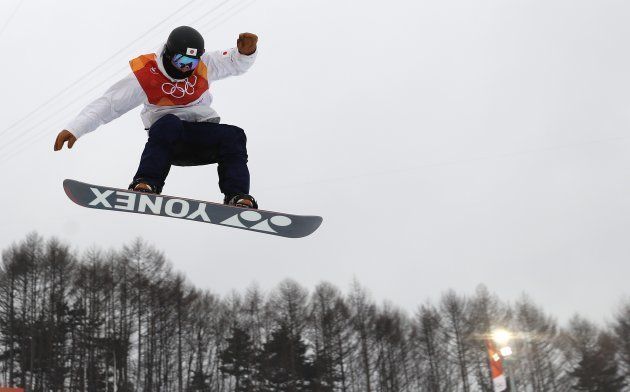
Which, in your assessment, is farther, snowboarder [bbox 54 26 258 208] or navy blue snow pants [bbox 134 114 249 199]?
navy blue snow pants [bbox 134 114 249 199]

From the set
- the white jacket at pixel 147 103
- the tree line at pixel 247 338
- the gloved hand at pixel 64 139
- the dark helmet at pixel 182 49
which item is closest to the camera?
the dark helmet at pixel 182 49

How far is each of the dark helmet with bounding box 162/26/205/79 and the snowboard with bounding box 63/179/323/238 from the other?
3.61 feet

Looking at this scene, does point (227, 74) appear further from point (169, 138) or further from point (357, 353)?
point (357, 353)

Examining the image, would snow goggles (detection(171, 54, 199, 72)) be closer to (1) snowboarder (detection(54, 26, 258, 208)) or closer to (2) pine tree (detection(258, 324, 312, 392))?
(1) snowboarder (detection(54, 26, 258, 208))

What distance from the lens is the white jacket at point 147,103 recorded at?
5.06 meters

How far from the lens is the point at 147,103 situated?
17.4ft

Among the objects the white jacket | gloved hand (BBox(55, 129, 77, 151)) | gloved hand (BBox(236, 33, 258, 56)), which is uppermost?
gloved hand (BBox(236, 33, 258, 56))

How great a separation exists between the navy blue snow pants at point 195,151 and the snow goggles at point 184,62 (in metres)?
0.46

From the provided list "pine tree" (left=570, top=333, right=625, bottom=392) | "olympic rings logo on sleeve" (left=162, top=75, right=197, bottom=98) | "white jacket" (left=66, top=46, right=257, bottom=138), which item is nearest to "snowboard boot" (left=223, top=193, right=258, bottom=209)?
"white jacket" (left=66, top=46, right=257, bottom=138)

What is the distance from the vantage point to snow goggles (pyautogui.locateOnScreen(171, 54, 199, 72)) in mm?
4859

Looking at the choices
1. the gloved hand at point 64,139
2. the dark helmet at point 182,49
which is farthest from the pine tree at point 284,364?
the dark helmet at point 182,49

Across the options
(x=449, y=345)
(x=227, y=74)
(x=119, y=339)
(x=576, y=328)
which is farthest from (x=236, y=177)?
(x=576, y=328)

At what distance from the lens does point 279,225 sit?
527cm

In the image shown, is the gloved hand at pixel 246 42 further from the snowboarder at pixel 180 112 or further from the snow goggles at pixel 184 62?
the snow goggles at pixel 184 62
